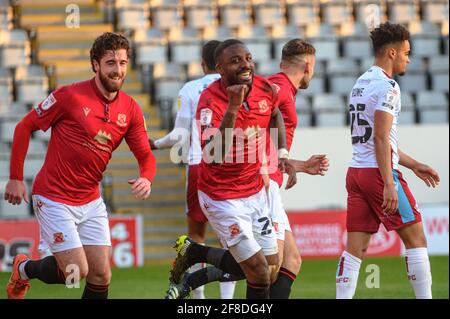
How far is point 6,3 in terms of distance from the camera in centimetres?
2339

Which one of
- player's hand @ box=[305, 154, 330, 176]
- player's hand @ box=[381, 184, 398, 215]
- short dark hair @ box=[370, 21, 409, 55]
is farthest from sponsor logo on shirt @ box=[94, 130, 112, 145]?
short dark hair @ box=[370, 21, 409, 55]

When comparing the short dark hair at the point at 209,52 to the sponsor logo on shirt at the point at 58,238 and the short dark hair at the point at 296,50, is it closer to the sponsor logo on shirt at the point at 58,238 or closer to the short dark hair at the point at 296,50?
the short dark hair at the point at 296,50

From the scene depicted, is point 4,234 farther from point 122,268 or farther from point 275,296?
point 275,296

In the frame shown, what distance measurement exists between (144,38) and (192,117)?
39.9 ft

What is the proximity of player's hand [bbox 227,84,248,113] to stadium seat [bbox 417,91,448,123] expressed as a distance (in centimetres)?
1356

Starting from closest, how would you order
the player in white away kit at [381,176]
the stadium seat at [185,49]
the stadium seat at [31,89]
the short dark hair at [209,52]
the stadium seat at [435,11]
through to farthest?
the player in white away kit at [381,176] < the short dark hair at [209,52] < the stadium seat at [31,89] < the stadium seat at [185,49] < the stadium seat at [435,11]

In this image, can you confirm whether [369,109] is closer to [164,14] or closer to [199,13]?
[164,14]

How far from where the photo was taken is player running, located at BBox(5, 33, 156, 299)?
8617 mm

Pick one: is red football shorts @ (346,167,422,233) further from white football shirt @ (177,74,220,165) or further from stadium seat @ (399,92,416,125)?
stadium seat @ (399,92,416,125)

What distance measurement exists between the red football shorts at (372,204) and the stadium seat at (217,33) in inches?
556

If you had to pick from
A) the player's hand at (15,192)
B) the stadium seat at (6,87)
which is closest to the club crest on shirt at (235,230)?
the player's hand at (15,192)

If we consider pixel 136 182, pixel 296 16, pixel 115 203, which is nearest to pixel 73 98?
pixel 136 182

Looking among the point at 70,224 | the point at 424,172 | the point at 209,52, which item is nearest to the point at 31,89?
the point at 209,52

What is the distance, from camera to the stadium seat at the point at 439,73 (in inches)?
882
